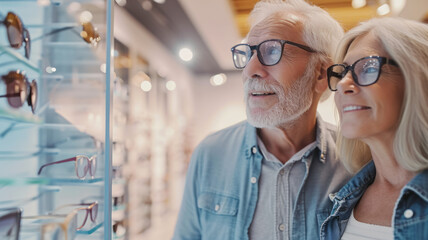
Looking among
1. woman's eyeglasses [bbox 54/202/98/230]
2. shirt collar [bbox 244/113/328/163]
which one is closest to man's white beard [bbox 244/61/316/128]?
shirt collar [bbox 244/113/328/163]

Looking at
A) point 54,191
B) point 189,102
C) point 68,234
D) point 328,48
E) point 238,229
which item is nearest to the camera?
point 68,234

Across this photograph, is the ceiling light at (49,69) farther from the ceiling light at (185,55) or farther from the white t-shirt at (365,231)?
the ceiling light at (185,55)

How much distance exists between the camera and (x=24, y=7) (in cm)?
104

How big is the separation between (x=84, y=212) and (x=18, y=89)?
1.28 feet

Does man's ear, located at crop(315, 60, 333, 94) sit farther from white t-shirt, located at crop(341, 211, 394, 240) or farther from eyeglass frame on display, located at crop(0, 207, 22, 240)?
eyeglass frame on display, located at crop(0, 207, 22, 240)

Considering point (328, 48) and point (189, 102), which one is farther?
point (189, 102)

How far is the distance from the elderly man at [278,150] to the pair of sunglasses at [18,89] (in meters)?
0.76

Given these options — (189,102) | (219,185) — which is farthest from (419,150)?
(189,102)

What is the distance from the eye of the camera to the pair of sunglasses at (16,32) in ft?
3.10

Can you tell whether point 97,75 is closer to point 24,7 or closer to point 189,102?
point 24,7

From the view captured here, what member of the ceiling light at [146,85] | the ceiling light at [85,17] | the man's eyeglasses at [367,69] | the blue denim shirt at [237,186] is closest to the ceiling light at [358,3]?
the blue denim shirt at [237,186]

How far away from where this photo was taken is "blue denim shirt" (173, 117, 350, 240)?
4.23 ft

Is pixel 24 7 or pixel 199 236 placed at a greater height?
pixel 24 7

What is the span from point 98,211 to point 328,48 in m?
1.07
